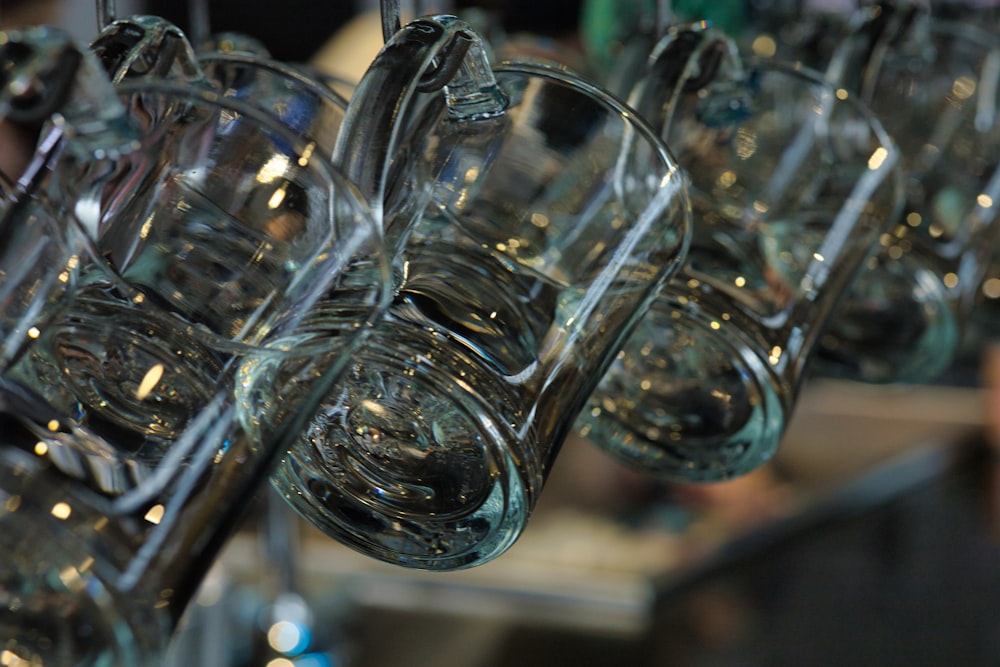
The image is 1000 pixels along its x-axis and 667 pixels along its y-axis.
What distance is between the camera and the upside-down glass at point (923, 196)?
1.74ft

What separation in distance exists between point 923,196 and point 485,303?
0.98ft

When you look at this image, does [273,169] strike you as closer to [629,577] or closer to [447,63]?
[447,63]

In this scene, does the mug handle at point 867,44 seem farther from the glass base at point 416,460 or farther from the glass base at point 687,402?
the glass base at point 416,460

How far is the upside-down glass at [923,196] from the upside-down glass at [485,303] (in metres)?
0.18

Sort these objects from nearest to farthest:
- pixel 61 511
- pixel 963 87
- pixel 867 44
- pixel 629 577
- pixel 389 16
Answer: pixel 61 511
pixel 389 16
pixel 867 44
pixel 963 87
pixel 629 577

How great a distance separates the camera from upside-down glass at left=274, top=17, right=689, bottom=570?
1.03 feet

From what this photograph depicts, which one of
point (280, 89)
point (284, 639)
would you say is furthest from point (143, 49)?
point (284, 639)

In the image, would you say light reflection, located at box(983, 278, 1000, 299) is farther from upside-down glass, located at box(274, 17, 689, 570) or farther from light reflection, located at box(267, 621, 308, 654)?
light reflection, located at box(267, 621, 308, 654)

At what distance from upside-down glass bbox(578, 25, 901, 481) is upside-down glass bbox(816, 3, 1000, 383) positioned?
6 cm

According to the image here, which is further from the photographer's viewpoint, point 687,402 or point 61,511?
point 687,402

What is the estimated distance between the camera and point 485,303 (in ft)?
1.08

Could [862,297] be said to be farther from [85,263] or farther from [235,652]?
[235,652]

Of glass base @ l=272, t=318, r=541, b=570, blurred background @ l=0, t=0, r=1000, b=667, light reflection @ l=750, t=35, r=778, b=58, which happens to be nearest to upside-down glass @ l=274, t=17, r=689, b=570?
glass base @ l=272, t=318, r=541, b=570

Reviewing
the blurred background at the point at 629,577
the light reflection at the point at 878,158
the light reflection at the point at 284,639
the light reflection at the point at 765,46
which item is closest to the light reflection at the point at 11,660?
the light reflection at the point at 878,158
